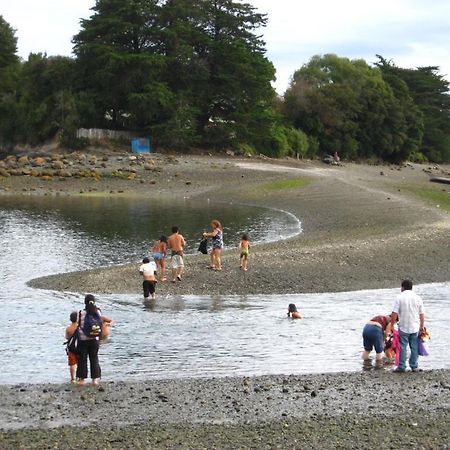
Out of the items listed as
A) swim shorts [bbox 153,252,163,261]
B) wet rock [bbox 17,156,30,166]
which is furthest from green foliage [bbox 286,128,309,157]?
swim shorts [bbox 153,252,163,261]

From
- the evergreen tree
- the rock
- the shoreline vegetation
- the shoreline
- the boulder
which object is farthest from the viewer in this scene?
the evergreen tree

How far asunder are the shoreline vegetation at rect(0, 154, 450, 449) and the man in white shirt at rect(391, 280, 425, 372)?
0.46 metres

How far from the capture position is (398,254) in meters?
31.8

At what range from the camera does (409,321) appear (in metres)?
16.3

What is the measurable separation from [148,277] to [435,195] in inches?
1427

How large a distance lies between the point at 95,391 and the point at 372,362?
6050 mm

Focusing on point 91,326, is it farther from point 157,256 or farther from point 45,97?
point 45,97

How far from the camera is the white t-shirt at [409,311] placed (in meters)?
16.3

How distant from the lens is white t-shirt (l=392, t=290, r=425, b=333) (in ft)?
53.4

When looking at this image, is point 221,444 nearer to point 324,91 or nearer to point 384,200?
point 384,200

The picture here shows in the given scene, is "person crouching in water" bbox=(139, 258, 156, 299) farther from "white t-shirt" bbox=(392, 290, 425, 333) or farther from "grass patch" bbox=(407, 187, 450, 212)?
"grass patch" bbox=(407, 187, 450, 212)

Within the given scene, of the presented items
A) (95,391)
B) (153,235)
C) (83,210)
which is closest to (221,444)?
(95,391)

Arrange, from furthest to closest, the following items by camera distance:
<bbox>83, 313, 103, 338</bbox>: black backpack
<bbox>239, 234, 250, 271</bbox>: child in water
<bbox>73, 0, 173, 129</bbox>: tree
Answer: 1. <bbox>73, 0, 173, 129</bbox>: tree
2. <bbox>239, 234, 250, 271</bbox>: child in water
3. <bbox>83, 313, 103, 338</bbox>: black backpack

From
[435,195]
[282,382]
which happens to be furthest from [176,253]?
[435,195]
